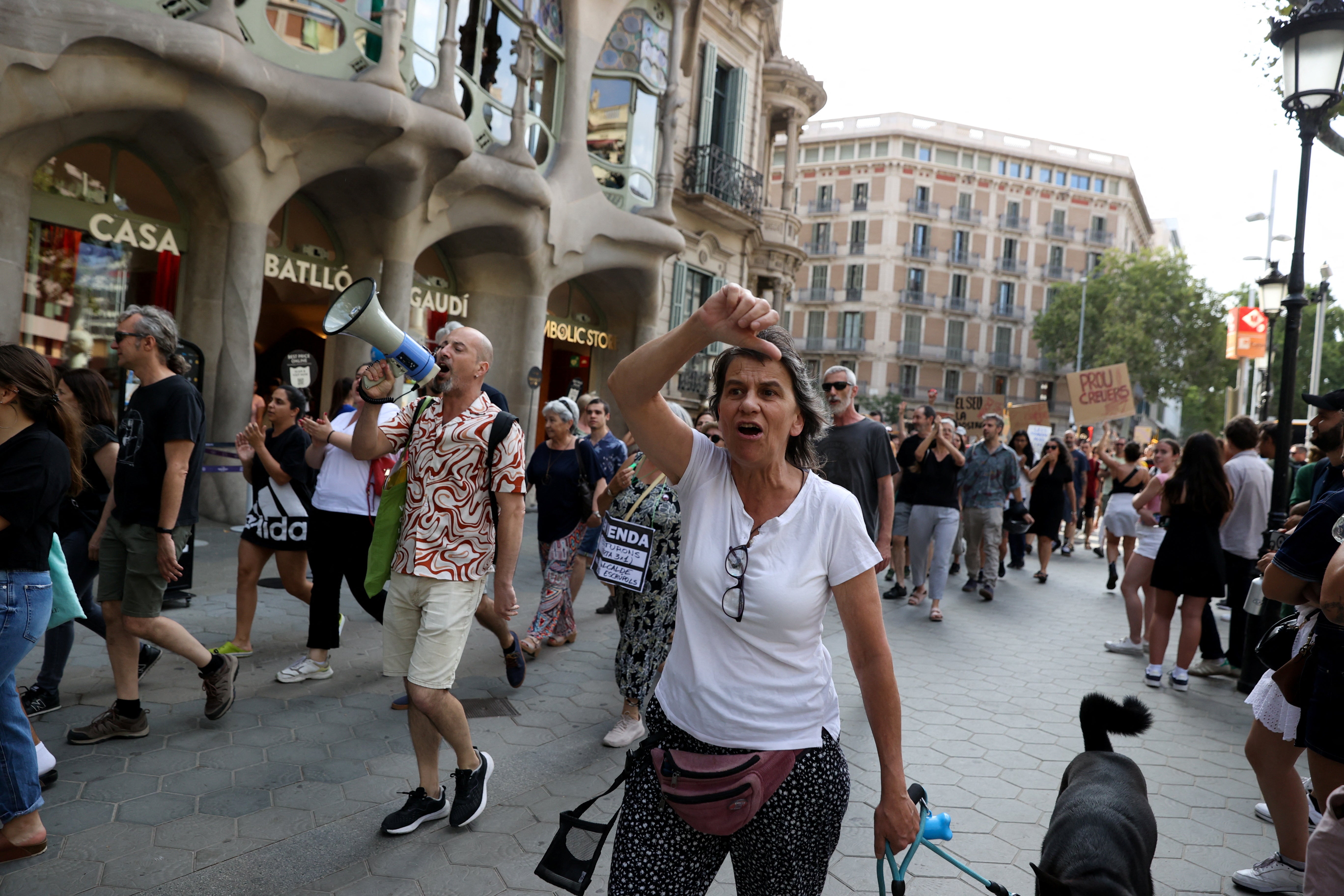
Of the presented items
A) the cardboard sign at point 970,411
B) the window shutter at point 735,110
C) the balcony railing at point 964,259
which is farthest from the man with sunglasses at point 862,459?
the balcony railing at point 964,259

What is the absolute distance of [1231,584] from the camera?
25.5 ft

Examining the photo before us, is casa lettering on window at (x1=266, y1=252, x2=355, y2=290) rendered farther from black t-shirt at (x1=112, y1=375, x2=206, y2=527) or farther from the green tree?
the green tree

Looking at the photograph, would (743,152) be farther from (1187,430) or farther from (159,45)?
(1187,430)

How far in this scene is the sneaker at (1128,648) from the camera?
8.12 meters

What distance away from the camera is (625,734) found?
499 cm

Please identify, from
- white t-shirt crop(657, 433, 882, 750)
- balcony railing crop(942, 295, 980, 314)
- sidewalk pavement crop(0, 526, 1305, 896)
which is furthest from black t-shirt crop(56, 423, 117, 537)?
balcony railing crop(942, 295, 980, 314)

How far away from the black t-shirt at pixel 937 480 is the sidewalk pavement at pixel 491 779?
2144 mm

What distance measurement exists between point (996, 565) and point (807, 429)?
9.73 m

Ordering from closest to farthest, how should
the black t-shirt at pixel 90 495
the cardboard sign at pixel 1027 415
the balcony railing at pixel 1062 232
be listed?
the black t-shirt at pixel 90 495 → the cardboard sign at pixel 1027 415 → the balcony railing at pixel 1062 232

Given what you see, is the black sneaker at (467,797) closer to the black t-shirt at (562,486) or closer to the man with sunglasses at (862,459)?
the black t-shirt at (562,486)

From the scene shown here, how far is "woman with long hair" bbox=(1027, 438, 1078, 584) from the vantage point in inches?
513

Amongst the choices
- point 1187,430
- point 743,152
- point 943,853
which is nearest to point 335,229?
point 743,152

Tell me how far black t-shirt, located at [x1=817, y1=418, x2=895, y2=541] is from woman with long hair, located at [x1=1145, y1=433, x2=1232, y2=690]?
217cm

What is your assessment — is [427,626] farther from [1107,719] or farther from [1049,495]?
[1049,495]
